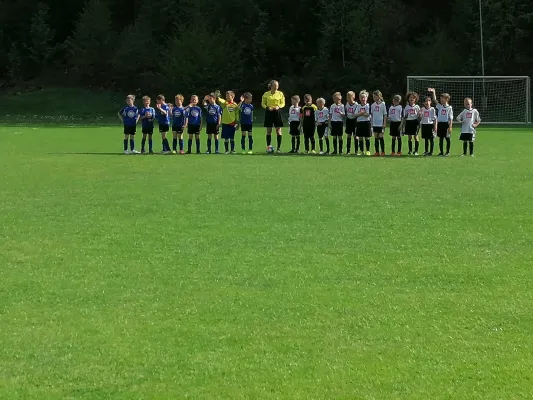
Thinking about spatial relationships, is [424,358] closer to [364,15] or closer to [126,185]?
[126,185]

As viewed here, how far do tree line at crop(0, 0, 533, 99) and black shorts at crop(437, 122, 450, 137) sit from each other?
25246mm

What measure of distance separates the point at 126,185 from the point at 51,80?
43.2 m

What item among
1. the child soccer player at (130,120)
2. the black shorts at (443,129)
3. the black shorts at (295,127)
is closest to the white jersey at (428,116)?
the black shorts at (443,129)

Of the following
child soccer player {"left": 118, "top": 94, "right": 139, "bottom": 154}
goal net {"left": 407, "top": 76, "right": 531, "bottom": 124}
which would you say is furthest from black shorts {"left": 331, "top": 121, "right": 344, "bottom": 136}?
goal net {"left": 407, "top": 76, "right": 531, "bottom": 124}

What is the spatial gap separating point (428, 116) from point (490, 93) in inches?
760

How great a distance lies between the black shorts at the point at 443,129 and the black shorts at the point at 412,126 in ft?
1.70

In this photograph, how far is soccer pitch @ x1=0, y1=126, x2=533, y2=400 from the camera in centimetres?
489

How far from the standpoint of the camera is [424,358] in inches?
203

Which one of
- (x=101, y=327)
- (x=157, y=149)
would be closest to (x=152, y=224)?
(x=101, y=327)

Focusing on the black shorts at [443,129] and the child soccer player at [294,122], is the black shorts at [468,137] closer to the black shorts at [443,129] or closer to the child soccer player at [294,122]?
the black shorts at [443,129]

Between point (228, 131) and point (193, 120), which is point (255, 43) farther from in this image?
point (228, 131)

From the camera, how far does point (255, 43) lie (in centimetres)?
4966

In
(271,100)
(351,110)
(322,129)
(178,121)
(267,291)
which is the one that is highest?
(271,100)

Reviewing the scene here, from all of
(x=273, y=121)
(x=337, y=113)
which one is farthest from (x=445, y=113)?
(x=273, y=121)
